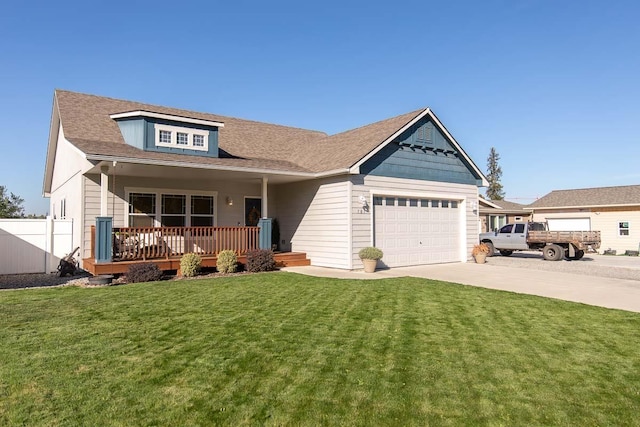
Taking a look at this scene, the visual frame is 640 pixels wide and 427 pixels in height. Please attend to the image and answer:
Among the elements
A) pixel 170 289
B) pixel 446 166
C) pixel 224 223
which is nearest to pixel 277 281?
pixel 170 289

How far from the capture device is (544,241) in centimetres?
1870

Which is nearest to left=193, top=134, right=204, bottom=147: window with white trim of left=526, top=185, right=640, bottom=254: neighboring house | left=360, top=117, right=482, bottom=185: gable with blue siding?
left=360, top=117, right=482, bottom=185: gable with blue siding

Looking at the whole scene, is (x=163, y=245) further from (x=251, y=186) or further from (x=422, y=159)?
(x=422, y=159)

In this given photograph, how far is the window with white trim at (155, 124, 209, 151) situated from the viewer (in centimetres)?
1298

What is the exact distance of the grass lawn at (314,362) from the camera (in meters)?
3.31

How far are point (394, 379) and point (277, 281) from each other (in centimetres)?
654

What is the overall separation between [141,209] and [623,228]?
95.4 feet

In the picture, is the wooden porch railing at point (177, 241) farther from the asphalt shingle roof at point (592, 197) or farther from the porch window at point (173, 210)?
the asphalt shingle roof at point (592, 197)

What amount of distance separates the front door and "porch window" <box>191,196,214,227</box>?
149cm

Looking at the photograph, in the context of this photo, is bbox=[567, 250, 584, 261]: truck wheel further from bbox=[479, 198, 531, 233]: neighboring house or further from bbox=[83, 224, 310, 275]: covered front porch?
bbox=[83, 224, 310, 275]: covered front porch

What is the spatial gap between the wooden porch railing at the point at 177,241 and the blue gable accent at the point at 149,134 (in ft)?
9.15

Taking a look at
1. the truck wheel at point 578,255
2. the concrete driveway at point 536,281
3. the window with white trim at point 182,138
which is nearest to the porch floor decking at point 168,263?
the concrete driveway at point 536,281

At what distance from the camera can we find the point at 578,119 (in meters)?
19.8

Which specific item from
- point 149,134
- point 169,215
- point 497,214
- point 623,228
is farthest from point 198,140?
point 623,228
